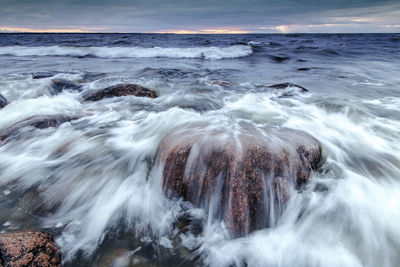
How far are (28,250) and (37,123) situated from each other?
3.13 m

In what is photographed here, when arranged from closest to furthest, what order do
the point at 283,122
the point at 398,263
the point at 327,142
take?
the point at 398,263, the point at 327,142, the point at 283,122

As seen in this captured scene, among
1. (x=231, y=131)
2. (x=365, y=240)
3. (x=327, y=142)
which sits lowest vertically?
(x=365, y=240)

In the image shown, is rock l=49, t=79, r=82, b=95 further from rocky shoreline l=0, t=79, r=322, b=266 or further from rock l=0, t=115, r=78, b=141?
rocky shoreline l=0, t=79, r=322, b=266

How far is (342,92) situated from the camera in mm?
7281

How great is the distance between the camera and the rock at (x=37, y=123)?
3.95 metres

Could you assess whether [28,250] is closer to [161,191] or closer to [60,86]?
[161,191]

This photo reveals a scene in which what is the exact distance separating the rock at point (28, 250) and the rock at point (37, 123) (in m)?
2.87

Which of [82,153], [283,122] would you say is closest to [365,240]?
[283,122]

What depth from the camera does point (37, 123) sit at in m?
4.12

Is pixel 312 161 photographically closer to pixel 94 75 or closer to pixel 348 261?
pixel 348 261

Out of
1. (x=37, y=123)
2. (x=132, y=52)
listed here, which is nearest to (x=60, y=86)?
(x=37, y=123)

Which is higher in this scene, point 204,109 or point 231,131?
point 231,131

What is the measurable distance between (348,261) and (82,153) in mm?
3320

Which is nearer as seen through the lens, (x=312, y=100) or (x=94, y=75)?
(x=312, y=100)
